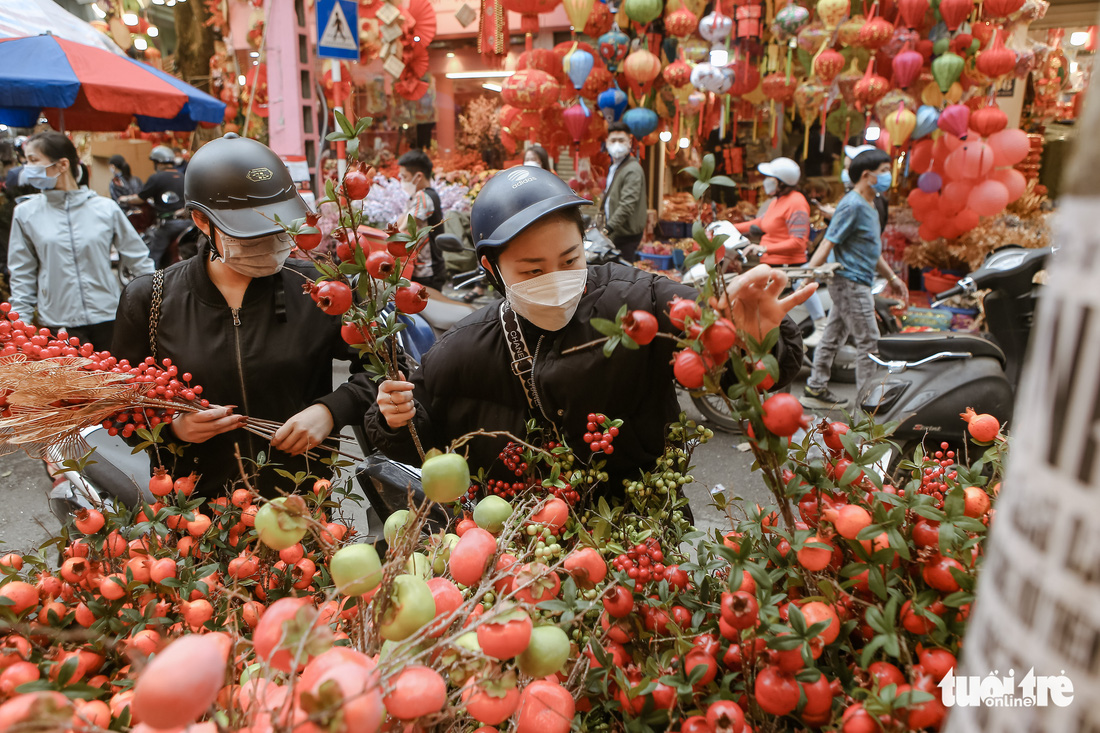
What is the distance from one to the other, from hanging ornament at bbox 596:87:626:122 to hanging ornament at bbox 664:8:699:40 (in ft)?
2.95

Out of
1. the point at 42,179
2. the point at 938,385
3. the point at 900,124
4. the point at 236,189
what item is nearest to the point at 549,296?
the point at 236,189

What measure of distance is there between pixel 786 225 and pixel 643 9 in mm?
2282

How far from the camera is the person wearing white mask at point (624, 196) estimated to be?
6434 mm

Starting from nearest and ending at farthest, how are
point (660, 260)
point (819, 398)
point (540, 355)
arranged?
1. point (540, 355)
2. point (819, 398)
3. point (660, 260)

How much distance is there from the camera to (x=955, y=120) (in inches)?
226

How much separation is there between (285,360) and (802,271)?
4092 mm

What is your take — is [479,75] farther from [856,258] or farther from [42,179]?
[42,179]

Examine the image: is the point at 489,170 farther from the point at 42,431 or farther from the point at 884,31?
the point at 42,431

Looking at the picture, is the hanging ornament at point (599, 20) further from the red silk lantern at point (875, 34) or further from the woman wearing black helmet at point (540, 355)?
the woman wearing black helmet at point (540, 355)

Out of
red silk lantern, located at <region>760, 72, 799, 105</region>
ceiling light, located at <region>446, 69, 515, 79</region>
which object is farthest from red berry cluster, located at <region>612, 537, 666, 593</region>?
ceiling light, located at <region>446, 69, 515, 79</region>

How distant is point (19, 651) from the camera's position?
94cm

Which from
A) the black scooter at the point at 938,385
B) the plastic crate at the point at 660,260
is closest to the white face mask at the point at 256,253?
the black scooter at the point at 938,385

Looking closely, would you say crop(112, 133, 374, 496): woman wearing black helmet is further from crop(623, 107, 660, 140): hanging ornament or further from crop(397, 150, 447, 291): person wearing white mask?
crop(623, 107, 660, 140): hanging ornament

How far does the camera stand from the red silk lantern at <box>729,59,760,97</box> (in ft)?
21.4
